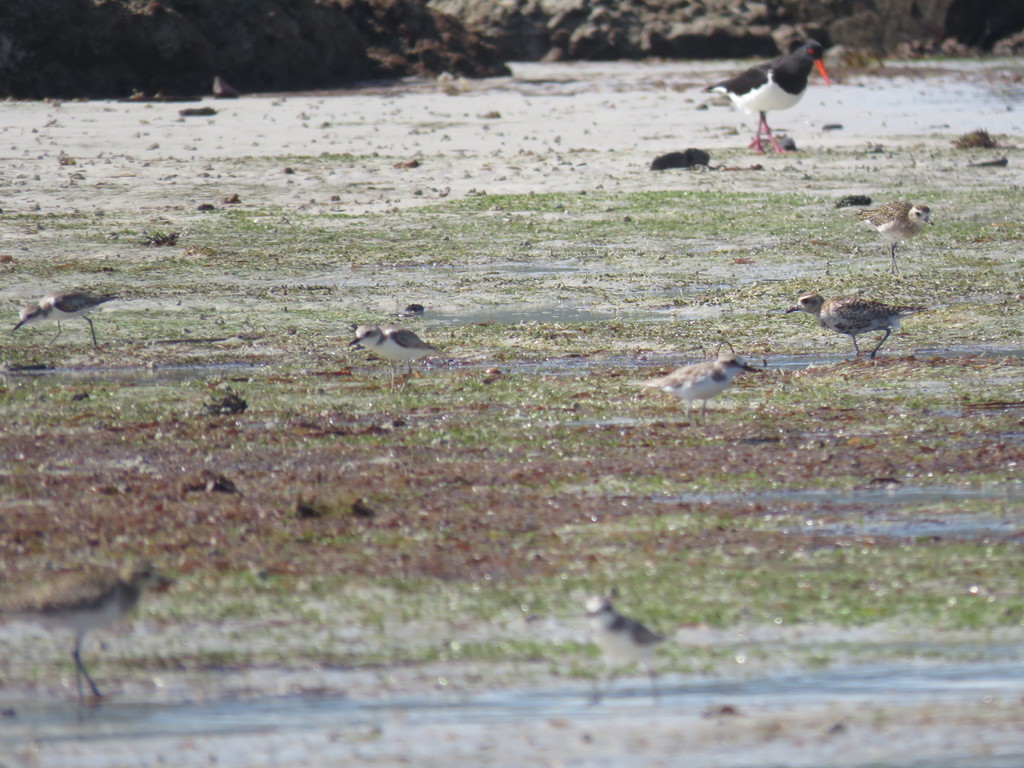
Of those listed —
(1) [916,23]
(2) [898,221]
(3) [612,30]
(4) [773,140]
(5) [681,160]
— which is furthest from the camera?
(1) [916,23]

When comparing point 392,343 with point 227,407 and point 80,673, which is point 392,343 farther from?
point 80,673

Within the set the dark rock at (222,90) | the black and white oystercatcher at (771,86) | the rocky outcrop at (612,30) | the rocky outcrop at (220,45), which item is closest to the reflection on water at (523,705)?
the black and white oystercatcher at (771,86)

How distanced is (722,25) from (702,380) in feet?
99.5

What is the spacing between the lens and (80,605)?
5.45 metres

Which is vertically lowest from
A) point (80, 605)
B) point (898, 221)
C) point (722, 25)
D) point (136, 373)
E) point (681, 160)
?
point (136, 373)

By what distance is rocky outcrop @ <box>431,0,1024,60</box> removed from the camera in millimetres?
37281

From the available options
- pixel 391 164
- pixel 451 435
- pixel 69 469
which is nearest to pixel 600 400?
pixel 451 435

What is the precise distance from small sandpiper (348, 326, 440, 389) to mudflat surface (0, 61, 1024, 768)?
9.2 inches

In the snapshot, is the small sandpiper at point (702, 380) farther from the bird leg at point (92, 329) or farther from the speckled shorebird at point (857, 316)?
the bird leg at point (92, 329)

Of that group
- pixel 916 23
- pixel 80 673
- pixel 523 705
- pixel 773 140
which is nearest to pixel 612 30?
pixel 916 23

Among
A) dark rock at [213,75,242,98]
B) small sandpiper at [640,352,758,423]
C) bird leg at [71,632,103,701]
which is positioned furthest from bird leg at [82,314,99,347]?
dark rock at [213,75,242,98]

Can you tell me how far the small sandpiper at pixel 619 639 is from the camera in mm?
5375

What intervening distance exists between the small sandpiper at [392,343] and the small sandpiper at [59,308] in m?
2.27

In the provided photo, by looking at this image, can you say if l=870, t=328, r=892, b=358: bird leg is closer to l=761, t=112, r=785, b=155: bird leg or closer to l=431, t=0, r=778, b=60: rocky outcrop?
l=761, t=112, r=785, b=155: bird leg
